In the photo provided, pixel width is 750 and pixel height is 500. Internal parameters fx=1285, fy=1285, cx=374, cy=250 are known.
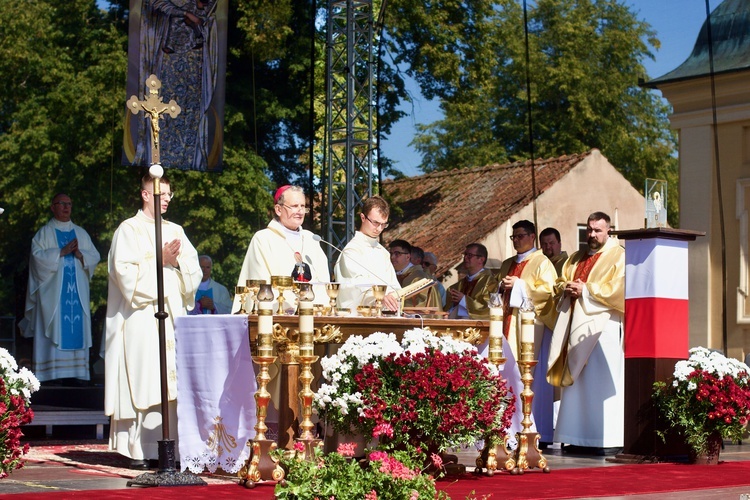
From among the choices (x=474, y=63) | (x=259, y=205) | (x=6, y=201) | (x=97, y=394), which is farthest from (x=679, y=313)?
(x=474, y=63)

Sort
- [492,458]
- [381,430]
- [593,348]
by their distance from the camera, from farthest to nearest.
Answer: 1. [593,348]
2. [492,458]
3. [381,430]

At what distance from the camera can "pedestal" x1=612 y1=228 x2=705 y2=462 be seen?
10.6 m

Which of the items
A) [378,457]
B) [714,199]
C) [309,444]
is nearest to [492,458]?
[309,444]

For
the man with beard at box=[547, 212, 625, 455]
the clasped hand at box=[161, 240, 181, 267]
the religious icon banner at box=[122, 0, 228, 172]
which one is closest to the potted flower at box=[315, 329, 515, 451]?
the clasped hand at box=[161, 240, 181, 267]

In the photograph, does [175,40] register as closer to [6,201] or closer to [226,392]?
[6,201]

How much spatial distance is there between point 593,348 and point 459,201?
17.4 m

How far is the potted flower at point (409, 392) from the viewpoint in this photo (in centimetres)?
840

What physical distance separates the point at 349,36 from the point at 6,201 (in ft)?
27.7

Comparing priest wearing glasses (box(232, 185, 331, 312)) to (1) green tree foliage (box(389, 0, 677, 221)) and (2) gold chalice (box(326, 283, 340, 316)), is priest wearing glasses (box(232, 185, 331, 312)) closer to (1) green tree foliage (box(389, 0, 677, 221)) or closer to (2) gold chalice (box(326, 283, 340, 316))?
(2) gold chalice (box(326, 283, 340, 316))

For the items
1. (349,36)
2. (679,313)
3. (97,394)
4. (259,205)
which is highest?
(349,36)

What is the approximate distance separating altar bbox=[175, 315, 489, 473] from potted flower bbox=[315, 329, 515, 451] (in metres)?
0.34

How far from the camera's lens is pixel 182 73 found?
1673 cm

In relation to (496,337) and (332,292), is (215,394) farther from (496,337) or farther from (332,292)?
(496,337)

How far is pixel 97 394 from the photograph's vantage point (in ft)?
43.4
